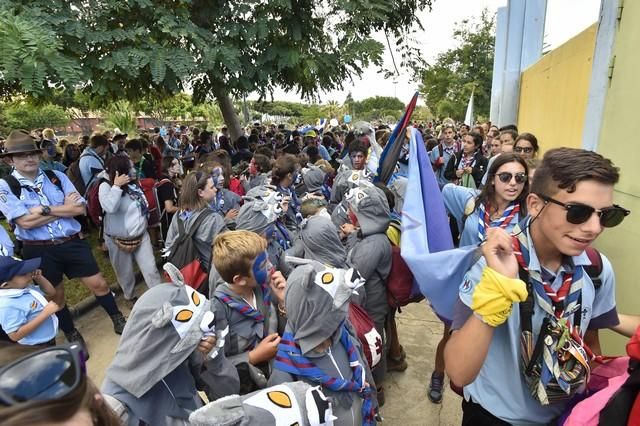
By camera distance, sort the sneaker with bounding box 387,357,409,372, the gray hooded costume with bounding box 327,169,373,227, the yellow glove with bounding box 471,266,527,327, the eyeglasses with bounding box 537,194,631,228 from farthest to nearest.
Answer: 1. the gray hooded costume with bounding box 327,169,373,227
2. the sneaker with bounding box 387,357,409,372
3. the eyeglasses with bounding box 537,194,631,228
4. the yellow glove with bounding box 471,266,527,327

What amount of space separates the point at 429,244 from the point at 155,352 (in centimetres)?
150

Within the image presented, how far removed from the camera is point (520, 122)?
9852 millimetres

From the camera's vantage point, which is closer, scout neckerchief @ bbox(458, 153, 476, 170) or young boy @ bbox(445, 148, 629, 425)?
young boy @ bbox(445, 148, 629, 425)

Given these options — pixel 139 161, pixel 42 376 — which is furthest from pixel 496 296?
pixel 139 161

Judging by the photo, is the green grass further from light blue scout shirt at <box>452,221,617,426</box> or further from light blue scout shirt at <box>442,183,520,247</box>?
light blue scout shirt at <box>452,221,617,426</box>

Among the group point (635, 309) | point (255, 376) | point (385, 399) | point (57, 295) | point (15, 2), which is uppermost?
point (15, 2)

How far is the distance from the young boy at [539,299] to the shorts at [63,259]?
13.5 ft

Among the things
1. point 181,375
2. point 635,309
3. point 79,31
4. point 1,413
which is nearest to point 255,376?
point 181,375

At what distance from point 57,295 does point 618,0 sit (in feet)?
20.1

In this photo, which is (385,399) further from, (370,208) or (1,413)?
(1,413)

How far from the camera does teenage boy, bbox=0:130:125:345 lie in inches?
138

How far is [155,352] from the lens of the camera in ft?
5.08

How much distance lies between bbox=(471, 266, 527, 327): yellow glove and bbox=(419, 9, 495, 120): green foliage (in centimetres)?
2371

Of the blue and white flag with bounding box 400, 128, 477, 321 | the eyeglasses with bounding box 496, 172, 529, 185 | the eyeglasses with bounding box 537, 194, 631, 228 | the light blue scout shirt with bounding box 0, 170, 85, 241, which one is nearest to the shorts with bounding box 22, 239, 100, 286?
the light blue scout shirt with bounding box 0, 170, 85, 241
